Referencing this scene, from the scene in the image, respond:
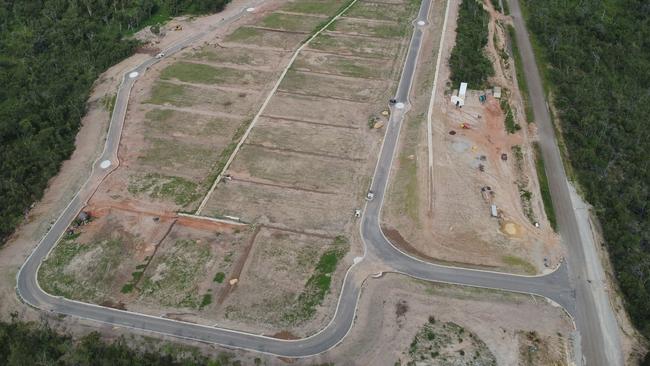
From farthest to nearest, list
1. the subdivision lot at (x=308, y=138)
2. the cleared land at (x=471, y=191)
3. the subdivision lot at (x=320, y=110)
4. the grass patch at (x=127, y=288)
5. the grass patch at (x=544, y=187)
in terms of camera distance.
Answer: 1. the subdivision lot at (x=320, y=110)
2. the subdivision lot at (x=308, y=138)
3. the grass patch at (x=544, y=187)
4. the cleared land at (x=471, y=191)
5. the grass patch at (x=127, y=288)

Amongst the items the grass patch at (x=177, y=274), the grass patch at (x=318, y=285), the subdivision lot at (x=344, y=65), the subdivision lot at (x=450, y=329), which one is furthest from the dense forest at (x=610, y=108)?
the grass patch at (x=177, y=274)

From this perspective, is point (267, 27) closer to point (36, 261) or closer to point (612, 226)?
point (36, 261)

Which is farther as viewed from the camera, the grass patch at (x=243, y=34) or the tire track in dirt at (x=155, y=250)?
the grass patch at (x=243, y=34)

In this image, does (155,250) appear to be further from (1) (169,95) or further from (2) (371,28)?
(2) (371,28)

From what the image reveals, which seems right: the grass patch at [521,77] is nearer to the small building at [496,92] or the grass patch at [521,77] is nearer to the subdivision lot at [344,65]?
the small building at [496,92]

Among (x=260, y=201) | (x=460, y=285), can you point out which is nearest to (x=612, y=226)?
(x=460, y=285)

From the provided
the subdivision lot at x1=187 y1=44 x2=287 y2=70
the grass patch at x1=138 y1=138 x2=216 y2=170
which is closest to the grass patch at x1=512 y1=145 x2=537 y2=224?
the grass patch at x1=138 y1=138 x2=216 y2=170
